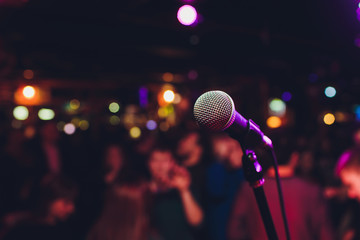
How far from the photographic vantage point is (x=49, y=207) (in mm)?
2650

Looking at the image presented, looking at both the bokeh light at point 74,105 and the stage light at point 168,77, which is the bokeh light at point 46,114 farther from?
the stage light at point 168,77

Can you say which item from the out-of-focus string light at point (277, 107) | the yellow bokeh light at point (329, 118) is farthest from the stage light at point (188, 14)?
the out-of-focus string light at point (277, 107)

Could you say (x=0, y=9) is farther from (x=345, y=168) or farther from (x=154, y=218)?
(x=345, y=168)

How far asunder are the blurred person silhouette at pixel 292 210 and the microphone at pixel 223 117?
4.51ft

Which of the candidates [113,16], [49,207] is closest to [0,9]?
[113,16]

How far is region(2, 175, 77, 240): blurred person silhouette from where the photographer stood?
2.43 meters

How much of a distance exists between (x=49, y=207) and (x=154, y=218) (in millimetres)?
884

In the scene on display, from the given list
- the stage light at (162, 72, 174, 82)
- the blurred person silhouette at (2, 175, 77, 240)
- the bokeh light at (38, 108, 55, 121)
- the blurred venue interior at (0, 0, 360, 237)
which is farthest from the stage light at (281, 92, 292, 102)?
the bokeh light at (38, 108, 55, 121)

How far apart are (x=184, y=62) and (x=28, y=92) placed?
4939 mm

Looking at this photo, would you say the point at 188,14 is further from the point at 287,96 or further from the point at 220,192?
the point at 287,96

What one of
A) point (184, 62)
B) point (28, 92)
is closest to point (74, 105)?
point (184, 62)

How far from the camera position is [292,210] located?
2432 mm

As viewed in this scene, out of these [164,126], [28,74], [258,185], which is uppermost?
[28,74]

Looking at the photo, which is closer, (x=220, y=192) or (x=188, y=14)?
(x=220, y=192)
